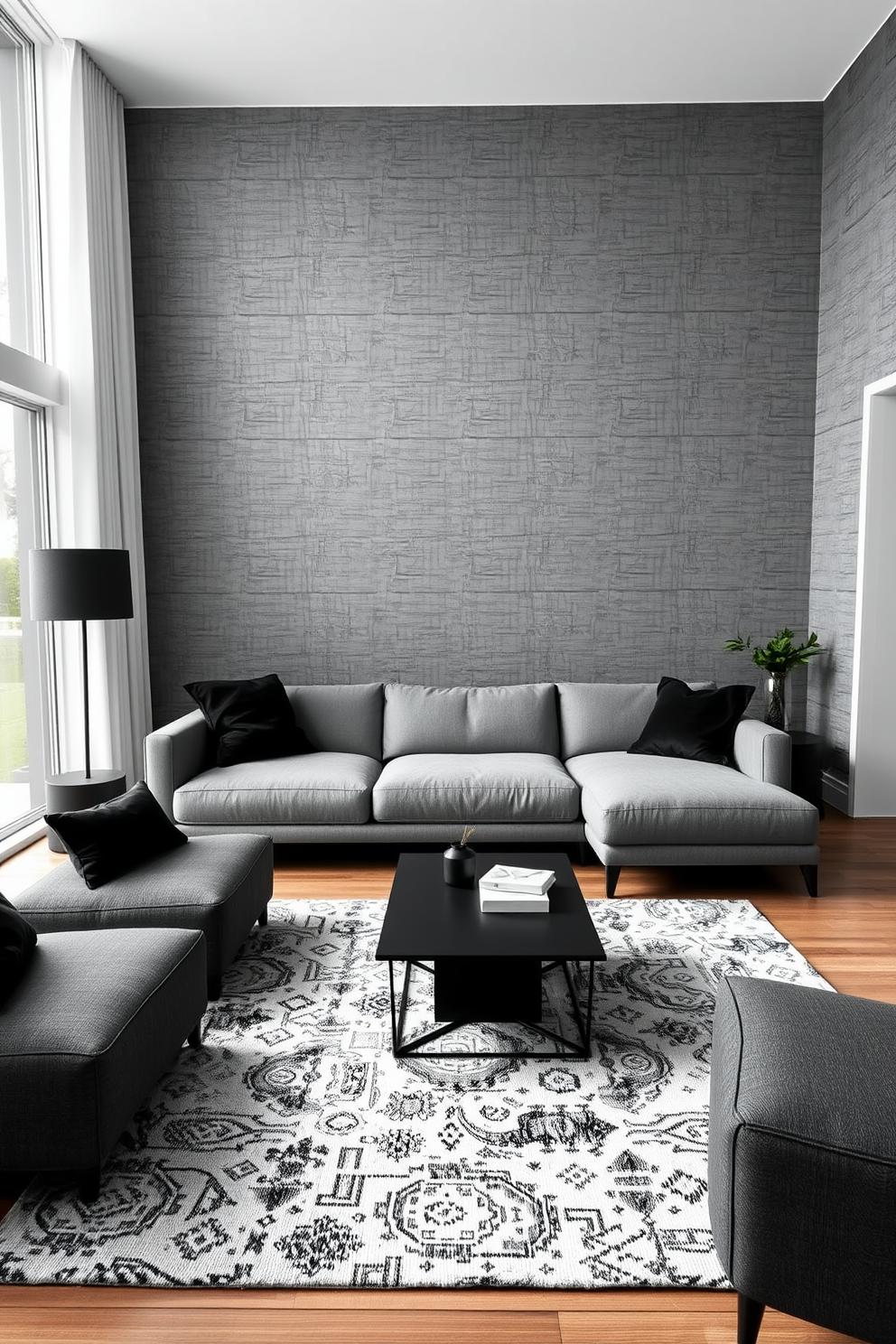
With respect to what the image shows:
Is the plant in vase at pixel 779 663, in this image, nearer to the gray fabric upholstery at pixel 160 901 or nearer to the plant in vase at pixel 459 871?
the plant in vase at pixel 459 871

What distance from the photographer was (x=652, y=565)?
5.37m

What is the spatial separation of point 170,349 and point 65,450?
926 millimetres

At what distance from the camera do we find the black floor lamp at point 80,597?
4.11 metres

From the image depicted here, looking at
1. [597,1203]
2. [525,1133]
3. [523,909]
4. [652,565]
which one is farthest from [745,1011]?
[652,565]

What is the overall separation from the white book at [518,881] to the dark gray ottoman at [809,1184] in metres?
1.08

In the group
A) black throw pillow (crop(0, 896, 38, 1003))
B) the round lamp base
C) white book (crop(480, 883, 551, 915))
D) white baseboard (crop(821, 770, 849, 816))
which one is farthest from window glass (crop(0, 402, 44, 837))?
white baseboard (crop(821, 770, 849, 816))

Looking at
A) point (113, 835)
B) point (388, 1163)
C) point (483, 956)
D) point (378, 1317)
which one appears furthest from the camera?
point (113, 835)

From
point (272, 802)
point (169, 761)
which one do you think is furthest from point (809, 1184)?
point (169, 761)

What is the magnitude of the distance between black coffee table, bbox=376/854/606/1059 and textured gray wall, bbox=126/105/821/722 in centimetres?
273

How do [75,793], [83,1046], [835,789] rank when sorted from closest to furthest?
1. [83,1046]
2. [75,793]
3. [835,789]

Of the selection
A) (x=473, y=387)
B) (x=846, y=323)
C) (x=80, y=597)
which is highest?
(x=846, y=323)

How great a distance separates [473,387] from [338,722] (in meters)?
2.01

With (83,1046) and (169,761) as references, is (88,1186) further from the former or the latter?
(169,761)

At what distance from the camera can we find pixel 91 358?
474cm
